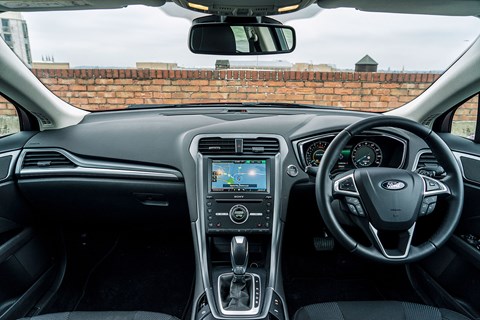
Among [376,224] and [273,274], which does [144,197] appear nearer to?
[273,274]

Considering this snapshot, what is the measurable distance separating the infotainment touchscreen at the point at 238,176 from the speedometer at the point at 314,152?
11.2 inches

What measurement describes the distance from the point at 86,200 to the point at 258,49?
4.52ft

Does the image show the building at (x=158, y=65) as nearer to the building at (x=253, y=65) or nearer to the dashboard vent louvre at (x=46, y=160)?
the building at (x=253, y=65)

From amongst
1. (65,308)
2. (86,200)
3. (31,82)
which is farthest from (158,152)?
(65,308)

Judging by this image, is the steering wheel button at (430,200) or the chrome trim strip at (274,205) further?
the chrome trim strip at (274,205)

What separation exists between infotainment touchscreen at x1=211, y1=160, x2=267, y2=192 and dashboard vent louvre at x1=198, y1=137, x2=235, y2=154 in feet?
0.19

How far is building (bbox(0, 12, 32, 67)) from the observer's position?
202 cm

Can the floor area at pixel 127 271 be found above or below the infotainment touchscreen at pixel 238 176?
below

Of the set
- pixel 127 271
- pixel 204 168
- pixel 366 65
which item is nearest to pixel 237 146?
pixel 204 168

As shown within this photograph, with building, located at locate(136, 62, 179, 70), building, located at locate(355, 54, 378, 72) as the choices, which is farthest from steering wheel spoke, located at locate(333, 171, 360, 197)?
building, located at locate(136, 62, 179, 70)

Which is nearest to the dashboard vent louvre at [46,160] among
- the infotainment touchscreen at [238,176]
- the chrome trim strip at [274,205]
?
the chrome trim strip at [274,205]

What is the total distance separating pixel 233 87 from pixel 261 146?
946mm

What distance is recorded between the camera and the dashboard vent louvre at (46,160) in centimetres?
217

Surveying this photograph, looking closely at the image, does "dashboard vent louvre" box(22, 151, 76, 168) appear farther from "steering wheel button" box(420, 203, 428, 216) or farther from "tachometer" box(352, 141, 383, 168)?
"steering wheel button" box(420, 203, 428, 216)
